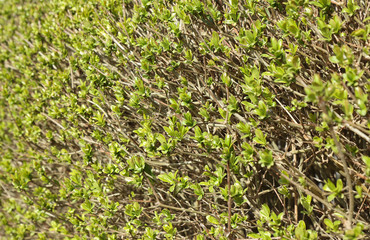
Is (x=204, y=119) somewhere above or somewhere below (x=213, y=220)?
above

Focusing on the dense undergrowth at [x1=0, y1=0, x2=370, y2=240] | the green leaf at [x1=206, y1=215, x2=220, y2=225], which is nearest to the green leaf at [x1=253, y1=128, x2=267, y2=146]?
the dense undergrowth at [x1=0, y1=0, x2=370, y2=240]

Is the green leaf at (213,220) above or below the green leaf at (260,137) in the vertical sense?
below

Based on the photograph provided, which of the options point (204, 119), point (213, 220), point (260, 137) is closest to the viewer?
point (260, 137)

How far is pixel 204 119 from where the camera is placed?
101 inches

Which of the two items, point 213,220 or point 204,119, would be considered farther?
point 204,119

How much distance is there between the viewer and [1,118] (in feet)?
15.4

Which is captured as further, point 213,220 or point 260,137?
point 213,220

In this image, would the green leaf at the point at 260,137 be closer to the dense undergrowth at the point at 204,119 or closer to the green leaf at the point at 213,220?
the dense undergrowth at the point at 204,119

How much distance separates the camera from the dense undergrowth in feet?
6.63

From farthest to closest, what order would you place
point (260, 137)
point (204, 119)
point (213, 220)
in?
point (204, 119) < point (213, 220) < point (260, 137)

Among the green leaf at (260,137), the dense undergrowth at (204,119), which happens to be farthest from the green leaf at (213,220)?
the green leaf at (260,137)

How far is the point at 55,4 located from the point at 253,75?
10.4ft

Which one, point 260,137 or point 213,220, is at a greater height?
point 260,137

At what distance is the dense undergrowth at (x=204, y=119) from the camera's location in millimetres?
2020
